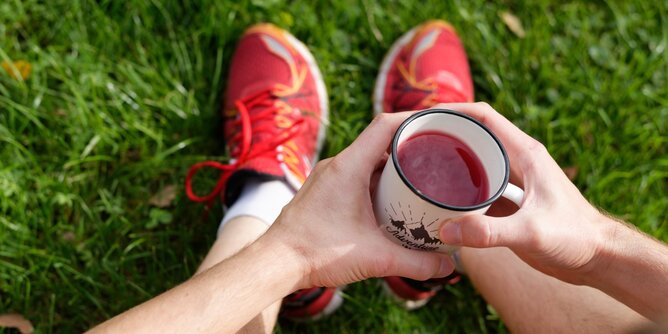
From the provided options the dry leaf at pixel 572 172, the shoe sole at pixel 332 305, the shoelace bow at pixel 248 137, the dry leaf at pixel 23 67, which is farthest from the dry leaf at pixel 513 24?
the dry leaf at pixel 23 67

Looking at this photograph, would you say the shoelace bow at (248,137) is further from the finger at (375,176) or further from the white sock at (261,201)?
the finger at (375,176)

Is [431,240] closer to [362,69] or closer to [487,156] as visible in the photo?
[487,156]

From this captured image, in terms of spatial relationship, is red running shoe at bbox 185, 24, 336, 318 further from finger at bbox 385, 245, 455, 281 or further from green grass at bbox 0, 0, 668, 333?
finger at bbox 385, 245, 455, 281

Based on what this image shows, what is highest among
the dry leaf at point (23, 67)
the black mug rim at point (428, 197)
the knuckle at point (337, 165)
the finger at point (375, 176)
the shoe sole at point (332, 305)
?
the black mug rim at point (428, 197)

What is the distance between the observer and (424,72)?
271 cm

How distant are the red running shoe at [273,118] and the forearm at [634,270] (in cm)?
93

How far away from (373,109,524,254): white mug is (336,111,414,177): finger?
8 cm

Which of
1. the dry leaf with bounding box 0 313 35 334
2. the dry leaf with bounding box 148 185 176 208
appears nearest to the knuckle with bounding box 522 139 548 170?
the dry leaf with bounding box 148 185 176 208

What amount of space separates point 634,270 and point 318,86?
5.00 ft

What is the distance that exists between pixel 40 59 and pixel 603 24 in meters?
2.62

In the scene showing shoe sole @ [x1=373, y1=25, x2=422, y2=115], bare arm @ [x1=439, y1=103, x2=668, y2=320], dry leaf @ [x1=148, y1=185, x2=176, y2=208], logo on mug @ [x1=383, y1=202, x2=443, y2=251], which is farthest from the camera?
shoe sole @ [x1=373, y1=25, x2=422, y2=115]

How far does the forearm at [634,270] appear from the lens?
1.54 meters

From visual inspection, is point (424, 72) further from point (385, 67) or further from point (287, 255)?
point (287, 255)

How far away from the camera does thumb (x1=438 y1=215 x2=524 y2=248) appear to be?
1286 mm
